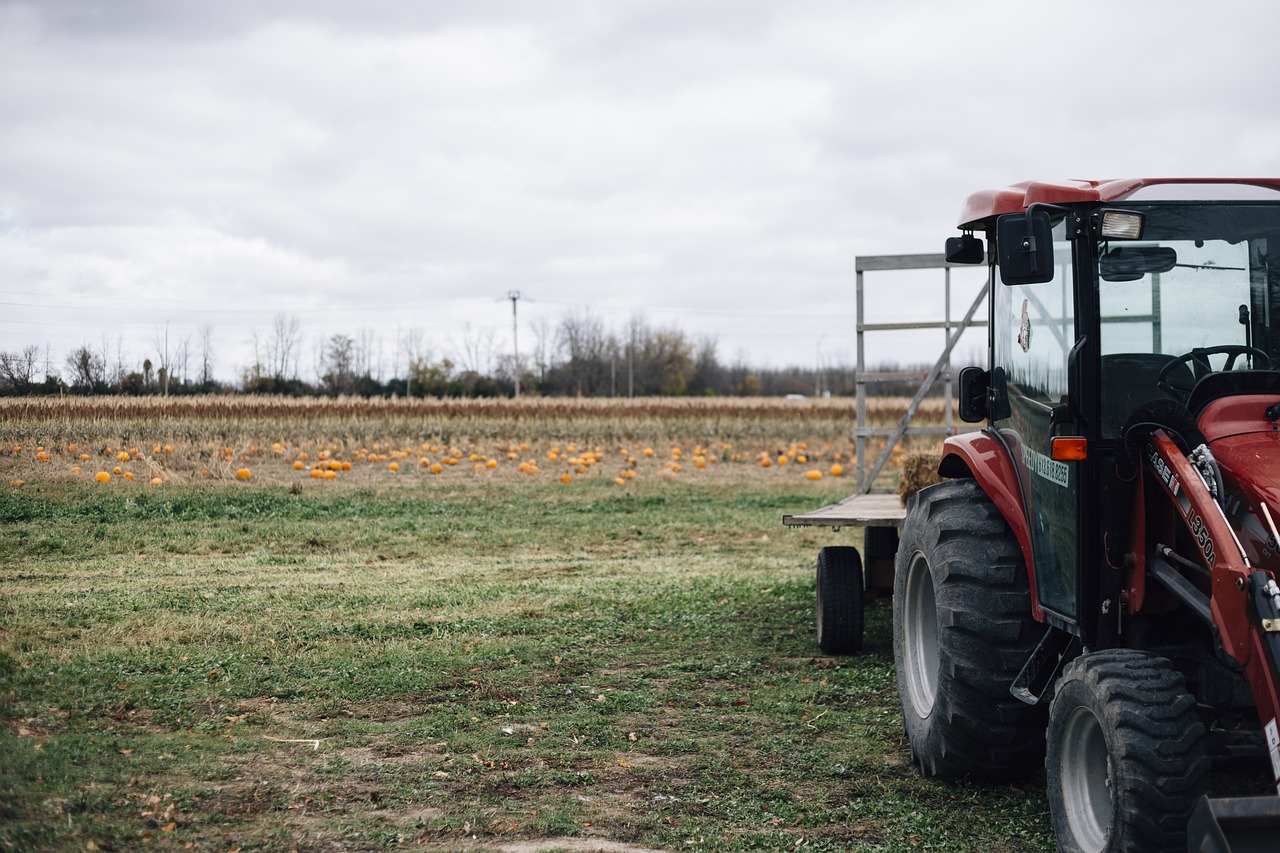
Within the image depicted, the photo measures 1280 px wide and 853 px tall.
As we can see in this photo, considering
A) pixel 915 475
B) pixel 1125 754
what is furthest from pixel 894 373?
pixel 1125 754

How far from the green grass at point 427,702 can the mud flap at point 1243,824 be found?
1.35 metres

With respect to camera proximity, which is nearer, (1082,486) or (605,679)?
(1082,486)

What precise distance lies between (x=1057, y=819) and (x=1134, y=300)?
1888mm

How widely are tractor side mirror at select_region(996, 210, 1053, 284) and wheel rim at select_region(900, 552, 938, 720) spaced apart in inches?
73.4

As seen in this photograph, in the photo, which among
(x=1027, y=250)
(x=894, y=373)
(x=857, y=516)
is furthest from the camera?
(x=894, y=373)

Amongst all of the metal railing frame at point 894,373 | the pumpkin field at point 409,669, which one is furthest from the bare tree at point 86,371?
the metal railing frame at point 894,373

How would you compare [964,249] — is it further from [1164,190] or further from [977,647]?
[977,647]

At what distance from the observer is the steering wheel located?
157 inches

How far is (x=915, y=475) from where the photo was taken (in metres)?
8.47

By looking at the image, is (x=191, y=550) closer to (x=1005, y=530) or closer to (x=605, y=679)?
(x=605, y=679)

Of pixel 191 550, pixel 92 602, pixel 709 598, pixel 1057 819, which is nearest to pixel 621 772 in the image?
pixel 1057 819

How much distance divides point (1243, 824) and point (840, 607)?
14.8ft

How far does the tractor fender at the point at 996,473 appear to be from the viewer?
453 cm

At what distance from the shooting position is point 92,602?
26.5ft
